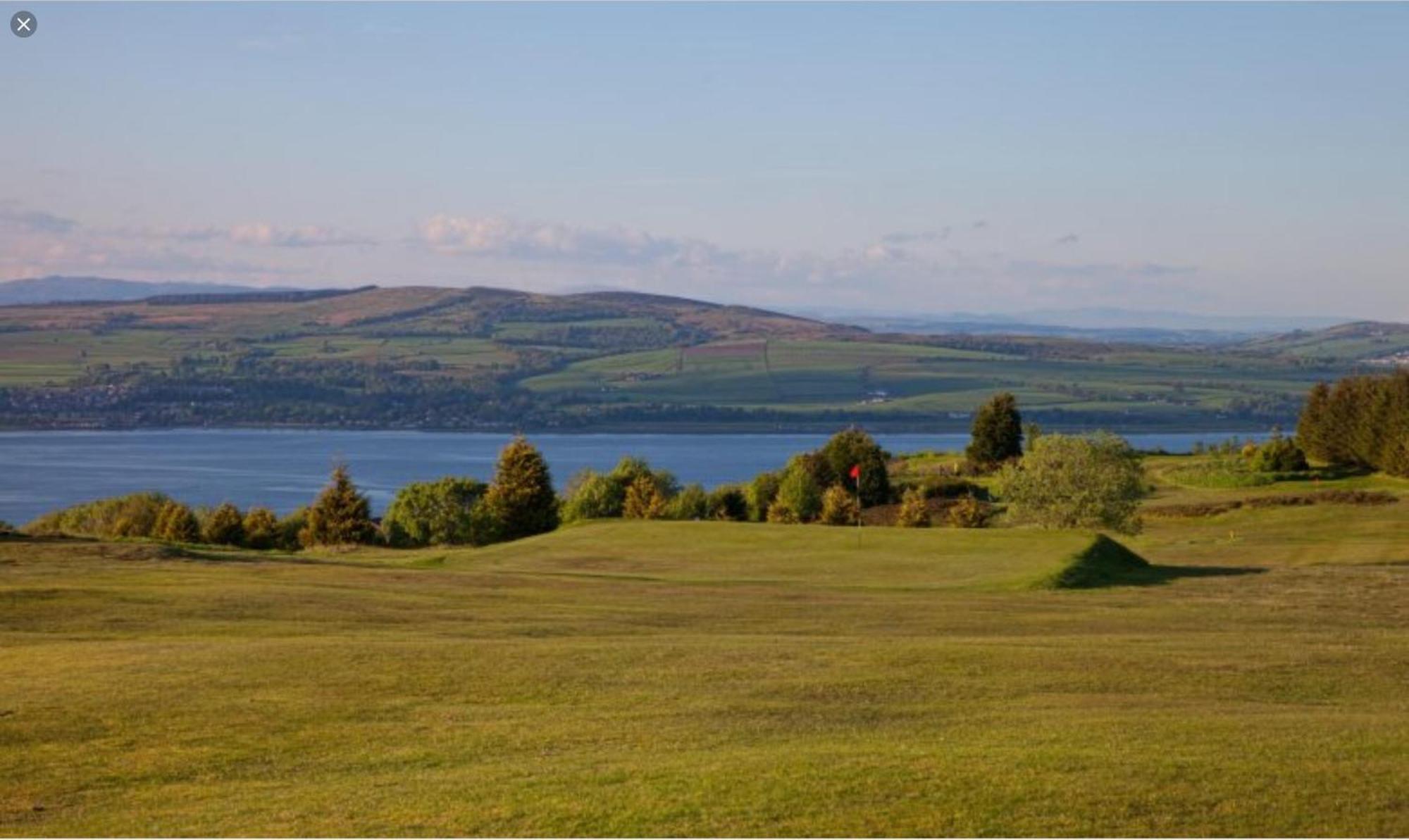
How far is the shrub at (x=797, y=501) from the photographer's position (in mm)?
93500

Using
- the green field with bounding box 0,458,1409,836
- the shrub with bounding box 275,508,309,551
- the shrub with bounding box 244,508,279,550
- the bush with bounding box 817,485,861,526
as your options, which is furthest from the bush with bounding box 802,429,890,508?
the green field with bounding box 0,458,1409,836

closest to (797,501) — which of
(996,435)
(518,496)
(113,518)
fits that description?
(518,496)

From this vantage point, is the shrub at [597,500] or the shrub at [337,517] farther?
the shrub at [597,500]

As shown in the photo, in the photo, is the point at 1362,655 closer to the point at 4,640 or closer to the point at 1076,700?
the point at 1076,700

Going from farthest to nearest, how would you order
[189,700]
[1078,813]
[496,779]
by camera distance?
[189,700]
[496,779]
[1078,813]

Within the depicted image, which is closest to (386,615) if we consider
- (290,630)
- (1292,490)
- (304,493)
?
(290,630)

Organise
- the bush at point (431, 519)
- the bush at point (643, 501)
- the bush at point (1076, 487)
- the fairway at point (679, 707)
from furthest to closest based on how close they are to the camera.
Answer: the bush at point (643, 501)
the bush at point (431, 519)
the bush at point (1076, 487)
the fairway at point (679, 707)

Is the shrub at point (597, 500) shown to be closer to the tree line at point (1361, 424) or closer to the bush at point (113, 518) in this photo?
the bush at point (113, 518)

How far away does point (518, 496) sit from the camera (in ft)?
266

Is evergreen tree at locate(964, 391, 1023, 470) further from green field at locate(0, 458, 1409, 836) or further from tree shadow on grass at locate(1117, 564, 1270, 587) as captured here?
green field at locate(0, 458, 1409, 836)

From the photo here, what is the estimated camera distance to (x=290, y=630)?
97.7ft

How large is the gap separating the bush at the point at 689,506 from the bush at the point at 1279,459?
37928 millimetres

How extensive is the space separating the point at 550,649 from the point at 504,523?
5492 cm

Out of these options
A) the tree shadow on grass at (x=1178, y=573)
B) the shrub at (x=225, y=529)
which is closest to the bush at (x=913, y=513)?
the tree shadow on grass at (x=1178, y=573)
